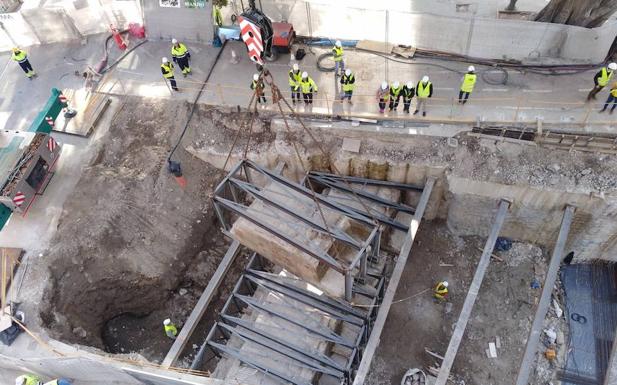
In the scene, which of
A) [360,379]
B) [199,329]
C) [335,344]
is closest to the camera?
[360,379]

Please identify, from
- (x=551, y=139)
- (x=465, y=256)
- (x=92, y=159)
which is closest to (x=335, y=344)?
(x=465, y=256)

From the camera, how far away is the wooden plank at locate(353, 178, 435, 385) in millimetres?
11789

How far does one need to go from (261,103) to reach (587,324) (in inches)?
455

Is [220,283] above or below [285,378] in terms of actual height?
above

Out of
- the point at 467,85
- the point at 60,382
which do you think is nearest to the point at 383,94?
the point at 467,85

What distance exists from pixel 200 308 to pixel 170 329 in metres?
1.00

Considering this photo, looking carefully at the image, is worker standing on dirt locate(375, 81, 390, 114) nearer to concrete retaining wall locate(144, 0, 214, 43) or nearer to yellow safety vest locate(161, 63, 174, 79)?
yellow safety vest locate(161, 63, 174, 79)

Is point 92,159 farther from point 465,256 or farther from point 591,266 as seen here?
point 591,266

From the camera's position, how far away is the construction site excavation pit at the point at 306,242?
12.4m

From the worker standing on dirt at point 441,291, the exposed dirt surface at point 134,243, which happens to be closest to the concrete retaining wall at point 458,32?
the exposed dirt surface at point 134,243

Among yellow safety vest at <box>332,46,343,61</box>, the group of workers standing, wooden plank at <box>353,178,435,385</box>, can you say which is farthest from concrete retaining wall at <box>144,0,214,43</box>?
wooden plank at <box>353,178,435,385</box>

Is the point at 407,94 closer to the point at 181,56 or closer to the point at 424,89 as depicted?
Result: the point at 424,89

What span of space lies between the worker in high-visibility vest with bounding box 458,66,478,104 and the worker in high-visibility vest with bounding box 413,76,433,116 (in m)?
0.87

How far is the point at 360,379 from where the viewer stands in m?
11.6
